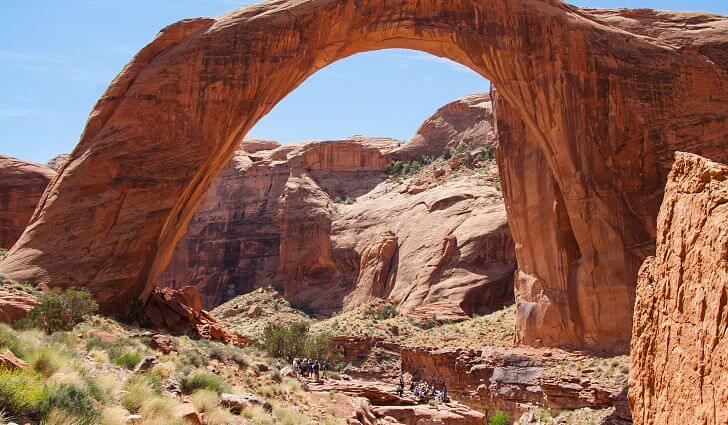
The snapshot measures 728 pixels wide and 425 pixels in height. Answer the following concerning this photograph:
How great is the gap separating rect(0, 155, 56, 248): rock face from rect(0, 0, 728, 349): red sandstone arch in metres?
14.1

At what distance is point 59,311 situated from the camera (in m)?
16.0

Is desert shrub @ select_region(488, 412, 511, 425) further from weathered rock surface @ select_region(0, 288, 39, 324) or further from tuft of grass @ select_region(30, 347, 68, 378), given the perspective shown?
tuft of grass @ select_region(30, 347, 68, 378)

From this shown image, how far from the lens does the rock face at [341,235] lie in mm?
36531

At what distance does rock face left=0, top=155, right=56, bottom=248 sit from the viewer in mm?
33938

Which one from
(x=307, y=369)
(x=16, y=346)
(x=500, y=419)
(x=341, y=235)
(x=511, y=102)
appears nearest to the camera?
(x=16, y=346)

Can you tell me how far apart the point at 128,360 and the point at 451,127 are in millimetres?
46713

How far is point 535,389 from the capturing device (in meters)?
21.9

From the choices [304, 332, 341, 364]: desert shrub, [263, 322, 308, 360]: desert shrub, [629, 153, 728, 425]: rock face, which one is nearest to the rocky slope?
[304, 332, 341, 364]: desert shrub

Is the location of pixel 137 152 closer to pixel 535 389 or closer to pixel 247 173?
pixel 535 389

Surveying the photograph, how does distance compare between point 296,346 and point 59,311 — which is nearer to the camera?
point 59,311

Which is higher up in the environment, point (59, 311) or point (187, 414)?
point (187, 414)

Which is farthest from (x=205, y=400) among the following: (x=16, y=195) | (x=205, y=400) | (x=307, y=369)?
(x=16, y=195)

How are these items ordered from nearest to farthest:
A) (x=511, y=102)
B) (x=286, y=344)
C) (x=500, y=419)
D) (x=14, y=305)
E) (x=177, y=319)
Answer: (x=14, y=305) < (x=177, y=319) < (x=500, y=419) < (x=511, y=102) < (x=286, y=344)

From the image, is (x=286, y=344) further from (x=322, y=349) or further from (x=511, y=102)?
(x=511, y=102)
